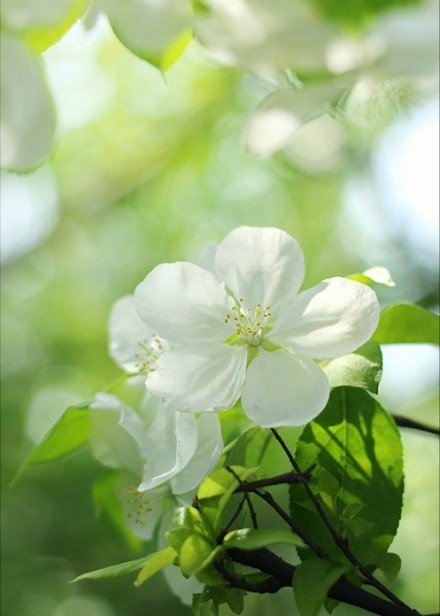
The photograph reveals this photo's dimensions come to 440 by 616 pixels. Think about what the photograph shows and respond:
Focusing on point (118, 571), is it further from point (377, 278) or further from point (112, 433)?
point (377, 278)

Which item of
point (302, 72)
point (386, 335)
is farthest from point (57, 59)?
point (302, 72)

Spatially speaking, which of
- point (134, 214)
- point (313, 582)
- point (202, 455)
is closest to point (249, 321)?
point (202, 455)

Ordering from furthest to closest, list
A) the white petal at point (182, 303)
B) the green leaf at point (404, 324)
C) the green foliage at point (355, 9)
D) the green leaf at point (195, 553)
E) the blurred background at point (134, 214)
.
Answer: the blurred background at point (134, 214), the green leaf at point (404, 324), the white petal at point (182, 303), the green leaf at point (195, 553), the green foliage at point (355, 9)

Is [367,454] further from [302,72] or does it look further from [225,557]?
[302,72]

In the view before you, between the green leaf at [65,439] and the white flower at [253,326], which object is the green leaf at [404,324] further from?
the green leaf at [65,439]

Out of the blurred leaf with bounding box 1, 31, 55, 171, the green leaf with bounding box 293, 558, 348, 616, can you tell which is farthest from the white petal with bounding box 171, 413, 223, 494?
the blurred leaf with bounding box 1, 31, 55, 171

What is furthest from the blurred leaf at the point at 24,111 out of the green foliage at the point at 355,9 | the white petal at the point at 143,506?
the white petal at the point at 143,506

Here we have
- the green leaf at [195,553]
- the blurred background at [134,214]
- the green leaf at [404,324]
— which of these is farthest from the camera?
the blurred background at [134,214]
